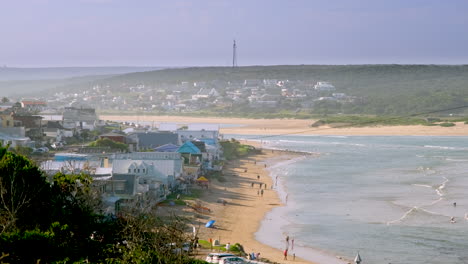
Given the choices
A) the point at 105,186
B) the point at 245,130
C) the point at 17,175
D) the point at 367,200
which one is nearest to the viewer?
the point at 17,175

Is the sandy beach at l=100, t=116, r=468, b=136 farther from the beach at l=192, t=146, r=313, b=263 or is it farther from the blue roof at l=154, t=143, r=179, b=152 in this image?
the blue roof at l=154, t=143, r=179, b=152

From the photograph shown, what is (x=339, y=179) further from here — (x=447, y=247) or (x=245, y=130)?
(x=245, y=130)

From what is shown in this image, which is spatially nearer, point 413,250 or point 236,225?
point 413,250

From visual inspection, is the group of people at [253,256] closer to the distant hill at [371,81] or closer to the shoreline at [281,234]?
the shoreline at [281,234]

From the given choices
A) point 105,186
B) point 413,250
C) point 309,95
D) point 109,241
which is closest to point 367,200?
point 413,250

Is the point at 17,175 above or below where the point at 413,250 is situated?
above

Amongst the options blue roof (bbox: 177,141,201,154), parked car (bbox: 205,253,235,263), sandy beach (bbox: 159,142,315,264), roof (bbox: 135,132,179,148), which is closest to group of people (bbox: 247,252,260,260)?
sandy beach (bbox: 159,142,315,264)

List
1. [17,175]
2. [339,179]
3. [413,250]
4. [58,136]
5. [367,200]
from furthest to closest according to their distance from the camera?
[58,136] → [339,179] → [367,200] → [413,250] → [17,175]
